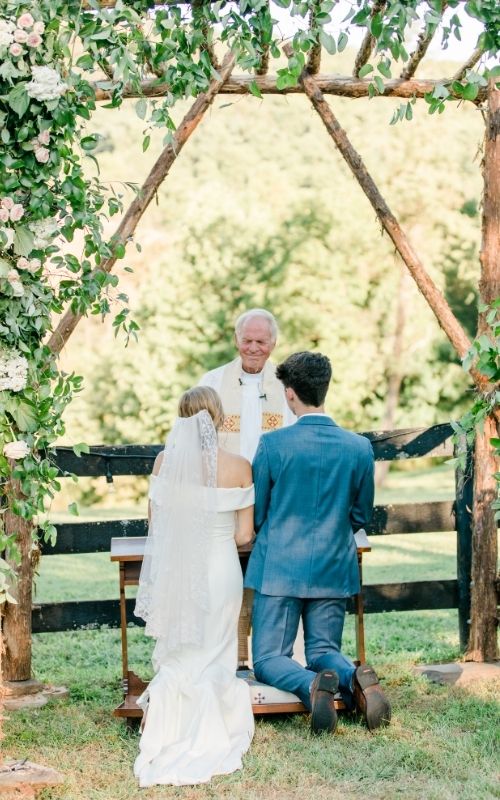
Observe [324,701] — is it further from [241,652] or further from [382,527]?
[382,527]

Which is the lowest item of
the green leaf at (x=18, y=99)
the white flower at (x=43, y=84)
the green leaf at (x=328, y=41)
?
the green leaf at (x=18, y=99)

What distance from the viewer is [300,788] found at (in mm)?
4156

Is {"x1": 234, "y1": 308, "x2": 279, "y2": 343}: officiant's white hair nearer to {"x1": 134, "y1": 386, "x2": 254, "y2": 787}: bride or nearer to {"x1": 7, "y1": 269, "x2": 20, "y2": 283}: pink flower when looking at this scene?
{"x1": 134, "y1": 386, "x2": 254, "y2": 787}: bride

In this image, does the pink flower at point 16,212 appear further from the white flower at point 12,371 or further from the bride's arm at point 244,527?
the bride's arm at point 244,527

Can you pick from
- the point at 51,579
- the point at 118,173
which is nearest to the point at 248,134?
the point at 118,173

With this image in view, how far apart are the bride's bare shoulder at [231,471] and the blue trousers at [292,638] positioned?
1.97 ft

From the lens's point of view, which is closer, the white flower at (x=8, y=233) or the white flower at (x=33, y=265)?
the white flower at (x=8, y=233)

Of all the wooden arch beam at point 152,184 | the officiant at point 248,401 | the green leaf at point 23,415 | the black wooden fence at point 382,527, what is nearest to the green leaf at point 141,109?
the green leaf at point 23,415

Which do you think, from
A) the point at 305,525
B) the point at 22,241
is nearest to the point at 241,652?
the point at 305,525

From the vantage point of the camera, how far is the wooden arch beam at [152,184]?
5680mm

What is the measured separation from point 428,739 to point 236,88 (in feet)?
Answer: 12.3

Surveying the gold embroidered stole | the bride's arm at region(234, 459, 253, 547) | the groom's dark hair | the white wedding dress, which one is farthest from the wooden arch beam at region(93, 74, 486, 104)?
the white wedding dress

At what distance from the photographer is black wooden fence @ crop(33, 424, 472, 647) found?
6312mm

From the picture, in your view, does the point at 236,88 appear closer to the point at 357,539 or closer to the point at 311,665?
the point at 357,539
